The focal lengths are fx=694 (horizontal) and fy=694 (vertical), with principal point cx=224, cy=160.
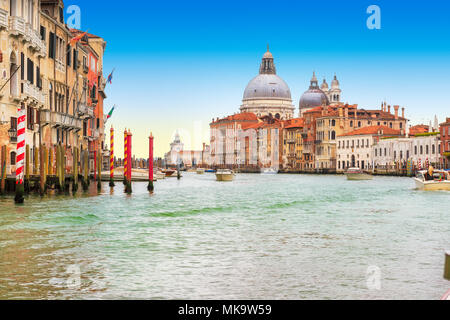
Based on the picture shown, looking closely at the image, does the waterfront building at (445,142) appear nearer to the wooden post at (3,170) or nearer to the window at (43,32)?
the window at (43,32)

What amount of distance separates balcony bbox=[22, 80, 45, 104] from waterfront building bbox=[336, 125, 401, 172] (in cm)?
7190

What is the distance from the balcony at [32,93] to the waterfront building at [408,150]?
5066 cm

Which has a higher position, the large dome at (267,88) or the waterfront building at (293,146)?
the large dome at (267,88)

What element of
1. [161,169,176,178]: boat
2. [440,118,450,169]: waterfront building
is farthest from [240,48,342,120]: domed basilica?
[440,118,450,169]: waterfront building

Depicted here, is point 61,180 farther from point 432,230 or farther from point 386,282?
point 386,282

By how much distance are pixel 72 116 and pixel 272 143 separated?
3873 inches

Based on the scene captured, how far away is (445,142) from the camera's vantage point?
69812 millimetres

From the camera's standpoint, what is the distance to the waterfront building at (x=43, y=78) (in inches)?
959

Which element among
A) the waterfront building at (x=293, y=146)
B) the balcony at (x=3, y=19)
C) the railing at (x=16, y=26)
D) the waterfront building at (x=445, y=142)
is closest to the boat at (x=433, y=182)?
the railing at (x=16, y=26)

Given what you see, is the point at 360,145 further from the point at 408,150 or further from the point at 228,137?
the point at 228,137

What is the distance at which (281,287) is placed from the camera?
898 centimetres

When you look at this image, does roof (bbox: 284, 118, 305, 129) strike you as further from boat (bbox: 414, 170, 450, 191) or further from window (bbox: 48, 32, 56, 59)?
window (bbox: 48, 32, 56, 59)

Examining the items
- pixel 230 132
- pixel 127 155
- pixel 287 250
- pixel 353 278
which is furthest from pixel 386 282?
pixel 230 132

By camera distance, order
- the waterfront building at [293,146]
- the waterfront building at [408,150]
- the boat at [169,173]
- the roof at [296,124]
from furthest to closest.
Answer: the roof at [296,124], the waterfront building at [293,146], the boat at [169,173], the waterfront building at [408,150]
